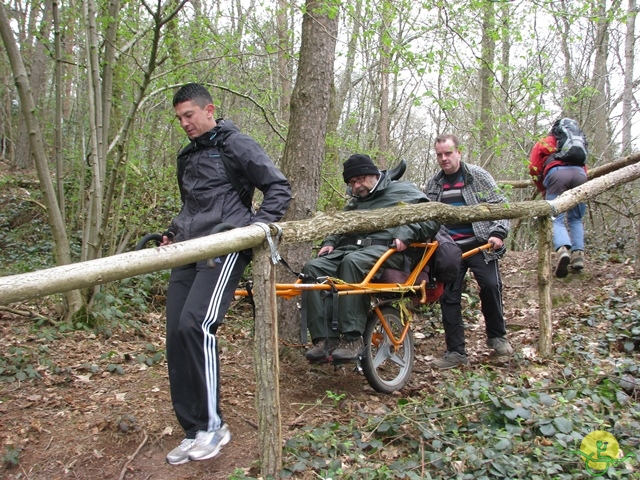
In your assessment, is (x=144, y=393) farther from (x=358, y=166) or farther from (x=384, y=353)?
(x=358, y=166)

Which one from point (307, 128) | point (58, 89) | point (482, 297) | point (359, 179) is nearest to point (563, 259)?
point (482, 297)

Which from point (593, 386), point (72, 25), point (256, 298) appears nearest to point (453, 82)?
point (593, 386)

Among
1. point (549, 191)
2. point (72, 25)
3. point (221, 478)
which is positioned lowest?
point (221, 478)

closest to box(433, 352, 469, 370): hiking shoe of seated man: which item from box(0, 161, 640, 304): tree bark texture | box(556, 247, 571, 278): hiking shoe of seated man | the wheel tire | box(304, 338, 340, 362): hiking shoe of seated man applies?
the wheel tire

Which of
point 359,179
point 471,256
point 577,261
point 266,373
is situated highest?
point 359,179

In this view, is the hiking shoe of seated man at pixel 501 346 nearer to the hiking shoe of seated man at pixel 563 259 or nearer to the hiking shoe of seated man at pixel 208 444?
the hiking shoe of seated man at pixel 563 259

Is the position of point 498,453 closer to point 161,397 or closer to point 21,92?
point 161,397

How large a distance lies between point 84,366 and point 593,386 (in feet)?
13.8

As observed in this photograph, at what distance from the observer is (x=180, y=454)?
316 cm

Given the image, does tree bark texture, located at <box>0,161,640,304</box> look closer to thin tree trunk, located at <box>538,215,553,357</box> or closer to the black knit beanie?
thin tree trunk, located at <box>538,215,553,357</box>

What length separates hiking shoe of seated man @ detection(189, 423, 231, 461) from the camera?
3.13 meters

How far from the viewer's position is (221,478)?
3070 millimetres

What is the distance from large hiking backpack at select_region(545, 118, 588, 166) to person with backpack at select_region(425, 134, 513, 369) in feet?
5.19

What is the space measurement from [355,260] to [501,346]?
2077mm
